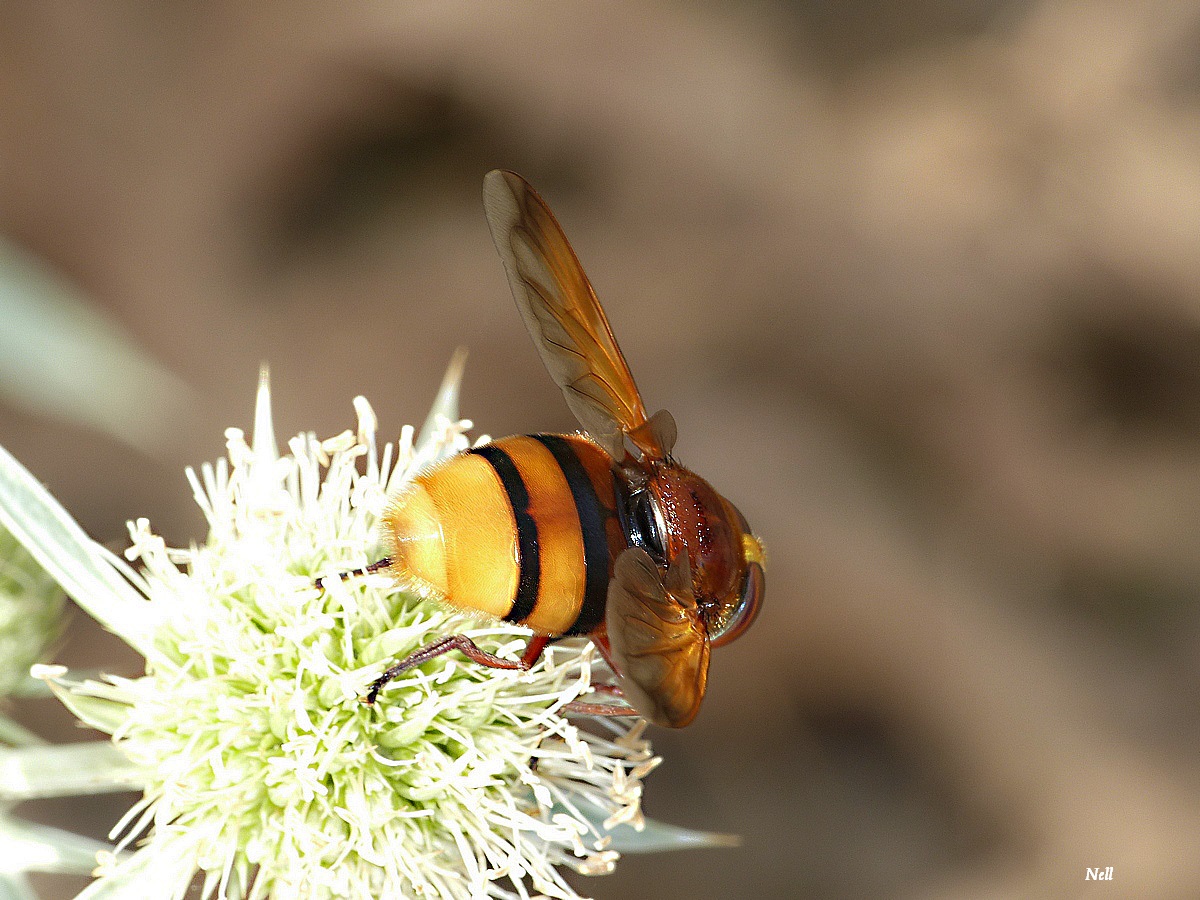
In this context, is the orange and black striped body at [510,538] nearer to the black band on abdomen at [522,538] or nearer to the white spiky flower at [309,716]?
the black band on abdomen at [522,538]

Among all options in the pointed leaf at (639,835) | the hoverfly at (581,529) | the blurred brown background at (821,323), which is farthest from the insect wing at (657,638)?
the blurred brown background at (821,323)

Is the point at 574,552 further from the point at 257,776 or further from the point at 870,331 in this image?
the point at 870,331

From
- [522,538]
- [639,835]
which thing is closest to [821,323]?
[639,835]

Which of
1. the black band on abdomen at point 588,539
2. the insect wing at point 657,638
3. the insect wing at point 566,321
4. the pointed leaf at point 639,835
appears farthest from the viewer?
the pointed leaf at point 639,835

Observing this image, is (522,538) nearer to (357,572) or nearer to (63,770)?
(357,572)

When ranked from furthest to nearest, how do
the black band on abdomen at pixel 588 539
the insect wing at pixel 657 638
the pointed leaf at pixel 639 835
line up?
the pointed leaf at pixel 639 835 < the black band on abdomen at pixel 588 539 < the insect wing at pixel 657 638

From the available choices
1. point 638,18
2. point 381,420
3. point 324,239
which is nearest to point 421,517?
point 381,420

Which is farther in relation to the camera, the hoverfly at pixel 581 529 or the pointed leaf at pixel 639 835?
the pointed leaf at pixel 639 835
